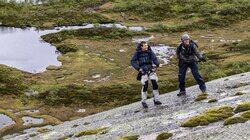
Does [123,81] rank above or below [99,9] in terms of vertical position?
below

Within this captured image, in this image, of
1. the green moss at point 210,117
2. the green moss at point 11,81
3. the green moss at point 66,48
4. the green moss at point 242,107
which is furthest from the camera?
the green moss at point 66,48

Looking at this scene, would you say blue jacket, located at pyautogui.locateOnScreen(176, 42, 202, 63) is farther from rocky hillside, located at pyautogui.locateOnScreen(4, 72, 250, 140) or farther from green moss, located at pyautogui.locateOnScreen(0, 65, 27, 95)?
green moss, located at pyautogui.locateOnScreen(0, 65, 27, 95)

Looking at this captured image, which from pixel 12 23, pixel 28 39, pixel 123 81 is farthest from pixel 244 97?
pixel 12 23

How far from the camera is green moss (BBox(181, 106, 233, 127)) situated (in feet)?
98.6

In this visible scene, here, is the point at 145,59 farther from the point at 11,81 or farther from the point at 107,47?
the point at 107,47

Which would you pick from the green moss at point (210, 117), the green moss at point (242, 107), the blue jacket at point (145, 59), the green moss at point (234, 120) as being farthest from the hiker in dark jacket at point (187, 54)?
the green moss at point (234, 120)

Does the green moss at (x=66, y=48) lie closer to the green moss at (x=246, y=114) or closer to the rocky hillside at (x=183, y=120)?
the rocky hillside at (x=183, y=120)

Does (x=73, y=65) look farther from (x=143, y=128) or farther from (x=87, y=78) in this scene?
(x=143, y=128)

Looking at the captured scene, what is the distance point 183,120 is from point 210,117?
2.99 meters

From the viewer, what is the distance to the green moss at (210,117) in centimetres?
3005

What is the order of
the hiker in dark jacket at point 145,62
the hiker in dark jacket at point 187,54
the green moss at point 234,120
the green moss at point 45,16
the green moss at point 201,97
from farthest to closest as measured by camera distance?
1. the green moss at point 45,16
2. the green moss at point 201,97
3. the hiker in dark jacket at point 145,62
4. the hiker in dark jacket at point 187,54
5. the green moss at point 234,120

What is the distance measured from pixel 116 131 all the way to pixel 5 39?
273ft

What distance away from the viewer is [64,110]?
2596 inches

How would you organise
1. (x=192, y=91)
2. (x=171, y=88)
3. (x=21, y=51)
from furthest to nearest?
1. (x=21, y=51)
2. (x=171, y=88)
3. (x=192, y=91)
